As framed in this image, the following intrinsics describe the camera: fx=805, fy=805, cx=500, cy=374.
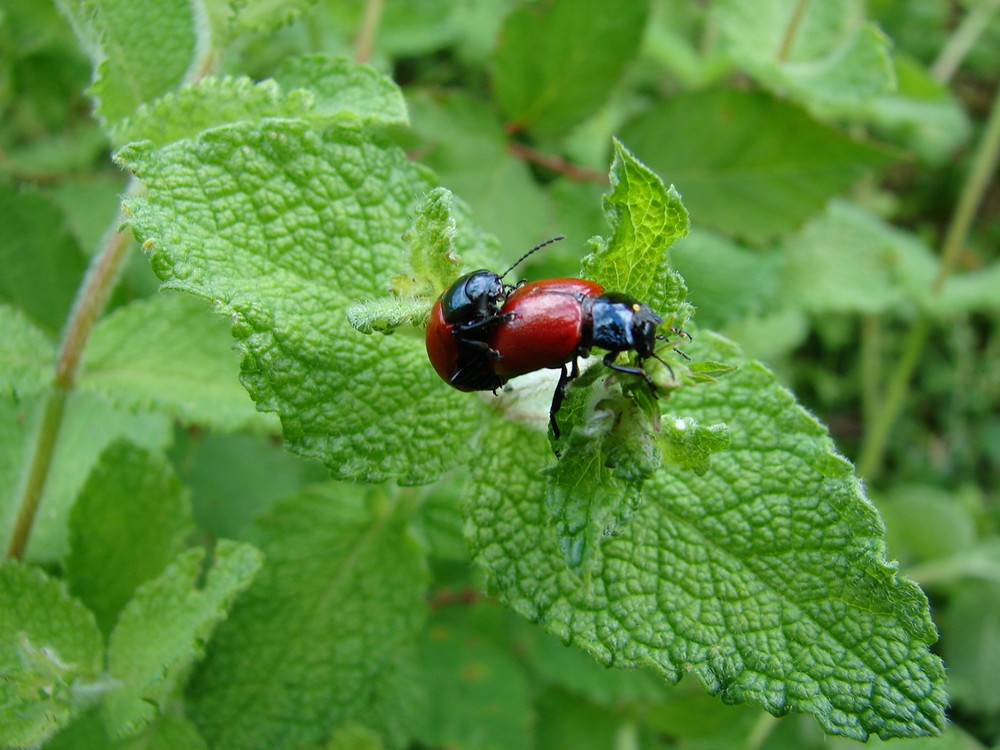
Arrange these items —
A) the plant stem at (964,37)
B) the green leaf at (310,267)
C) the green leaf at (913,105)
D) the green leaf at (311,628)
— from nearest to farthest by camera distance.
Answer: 1. the green leaf at (310,267)
2. the green leaf at (311,628)
3. the green leaf at (913,105)
4. the plant stem at (964,37)

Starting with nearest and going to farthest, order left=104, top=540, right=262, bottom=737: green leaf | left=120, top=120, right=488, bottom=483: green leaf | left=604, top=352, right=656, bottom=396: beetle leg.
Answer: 1. left=604, top=352, right=656, bottom=396: beetle leg
2. left=120, top=120, right=488, bottom=483: green leaf
3. left=104, top=540, right=262, bottom=737: green leaf

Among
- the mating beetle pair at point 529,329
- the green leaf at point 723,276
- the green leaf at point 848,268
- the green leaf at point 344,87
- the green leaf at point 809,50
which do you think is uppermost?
the green leaf at point 344,87

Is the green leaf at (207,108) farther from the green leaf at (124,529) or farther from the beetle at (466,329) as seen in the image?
the green leaf at (124,529)

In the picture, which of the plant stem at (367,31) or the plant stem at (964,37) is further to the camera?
the plant stem at (964,37)

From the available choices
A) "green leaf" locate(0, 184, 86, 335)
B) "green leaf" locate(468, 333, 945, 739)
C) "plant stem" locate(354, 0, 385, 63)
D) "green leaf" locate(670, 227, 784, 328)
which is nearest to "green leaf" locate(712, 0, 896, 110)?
"green leaf" locate(670, 227, 784, 328)

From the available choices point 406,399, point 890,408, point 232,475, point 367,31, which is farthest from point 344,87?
point 890,408

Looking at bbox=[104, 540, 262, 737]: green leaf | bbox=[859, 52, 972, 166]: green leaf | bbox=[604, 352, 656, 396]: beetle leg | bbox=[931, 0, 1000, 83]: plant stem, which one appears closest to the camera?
bbox=[604, 352, 656, 396]: beetle leg

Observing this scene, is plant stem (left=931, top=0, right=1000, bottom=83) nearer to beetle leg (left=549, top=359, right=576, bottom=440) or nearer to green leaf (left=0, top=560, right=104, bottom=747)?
beetle leg (left=549, top=359, right=576, bottom=440)

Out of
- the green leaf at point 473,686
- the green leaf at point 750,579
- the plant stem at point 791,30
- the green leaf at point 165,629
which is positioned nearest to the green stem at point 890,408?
the plant stem at point 791,30
